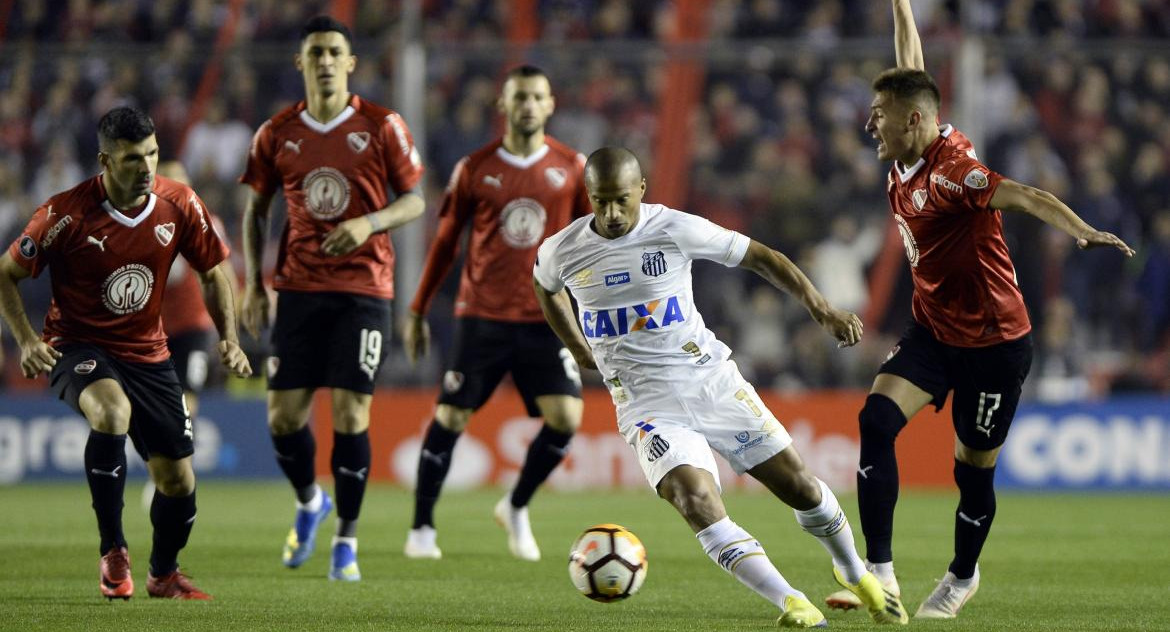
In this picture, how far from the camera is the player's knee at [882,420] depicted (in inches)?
260

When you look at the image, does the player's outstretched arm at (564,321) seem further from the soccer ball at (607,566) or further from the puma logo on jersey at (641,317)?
the soccer ball at (607,566)

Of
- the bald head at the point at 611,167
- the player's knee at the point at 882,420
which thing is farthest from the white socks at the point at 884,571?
the bald head at the point at 611,167

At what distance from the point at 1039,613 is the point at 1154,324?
8595 millimetres

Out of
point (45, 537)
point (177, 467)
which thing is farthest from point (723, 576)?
point (45, 537)

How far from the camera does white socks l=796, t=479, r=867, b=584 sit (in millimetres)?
6336

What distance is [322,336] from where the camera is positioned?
8.25m

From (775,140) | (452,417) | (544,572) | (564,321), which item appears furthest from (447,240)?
(775,140)

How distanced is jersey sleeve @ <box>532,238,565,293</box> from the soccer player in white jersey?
0.02 m

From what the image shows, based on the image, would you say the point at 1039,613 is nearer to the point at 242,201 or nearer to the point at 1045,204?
the point at 1045,204

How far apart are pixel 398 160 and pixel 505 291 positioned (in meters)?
1.26

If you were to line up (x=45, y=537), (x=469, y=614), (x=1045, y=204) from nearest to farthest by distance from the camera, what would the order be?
(x=1045, y=204), (x=469, y=614), (x=45, y=537)

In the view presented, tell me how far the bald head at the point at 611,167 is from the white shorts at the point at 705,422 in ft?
2.65

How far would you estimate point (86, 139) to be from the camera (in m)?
15.5

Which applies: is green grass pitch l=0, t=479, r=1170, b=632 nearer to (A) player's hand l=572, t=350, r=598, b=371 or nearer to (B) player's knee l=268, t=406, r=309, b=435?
(B) player's knee l=268, t=406, r=309, b=435
